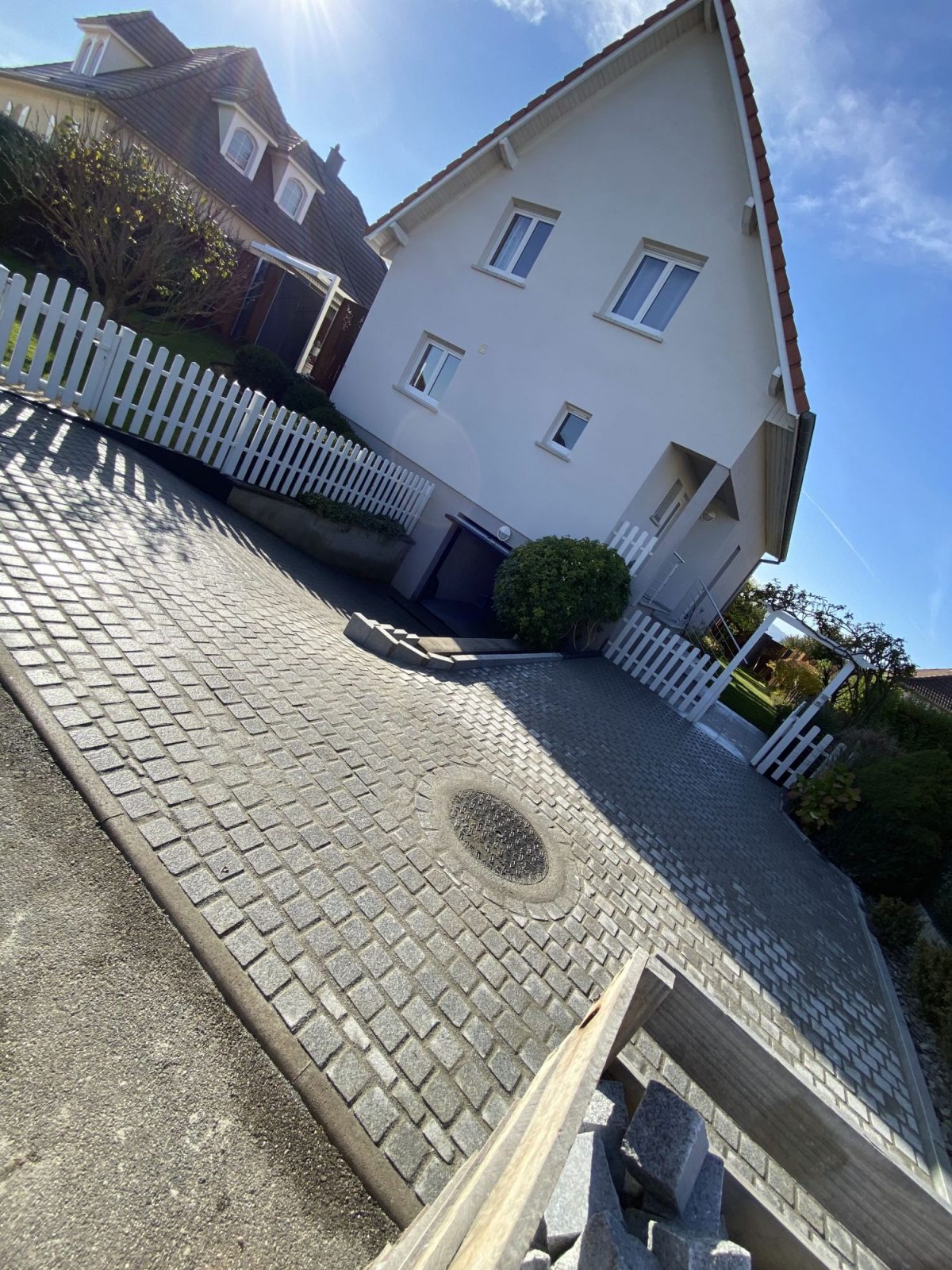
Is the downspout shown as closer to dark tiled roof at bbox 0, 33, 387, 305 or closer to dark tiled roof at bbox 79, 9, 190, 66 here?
dark tiled roof at bbox 0, 33, 387, 305

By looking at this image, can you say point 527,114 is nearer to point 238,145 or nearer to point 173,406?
point 173,406

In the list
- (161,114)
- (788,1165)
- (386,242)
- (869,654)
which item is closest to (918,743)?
(869,654)

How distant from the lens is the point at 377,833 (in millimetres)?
3830

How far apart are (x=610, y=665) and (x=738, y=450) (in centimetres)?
464

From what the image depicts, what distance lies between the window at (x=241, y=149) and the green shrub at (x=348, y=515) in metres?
19.9

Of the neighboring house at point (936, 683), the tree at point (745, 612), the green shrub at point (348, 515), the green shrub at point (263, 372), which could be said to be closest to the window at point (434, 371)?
the green shrub at point (263, 372)

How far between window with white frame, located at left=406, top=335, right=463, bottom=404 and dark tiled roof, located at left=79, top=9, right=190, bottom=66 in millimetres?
19701

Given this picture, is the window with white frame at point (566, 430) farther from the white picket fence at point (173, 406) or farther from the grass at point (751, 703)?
the grass at point (751, 703)

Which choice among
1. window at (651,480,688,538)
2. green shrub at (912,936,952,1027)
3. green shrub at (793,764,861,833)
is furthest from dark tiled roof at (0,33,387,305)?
green shrub at (912,936,952,1027)

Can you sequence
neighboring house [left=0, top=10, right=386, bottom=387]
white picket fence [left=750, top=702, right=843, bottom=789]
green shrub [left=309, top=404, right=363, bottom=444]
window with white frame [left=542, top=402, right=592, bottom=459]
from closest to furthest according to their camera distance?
white picket fence [left=750, top=702, right=843, bottom=789], window with white frame [left=542, top=402, right=592, bottom=459], green shrub [left=309, top=404, right=363, bottom=444], neighboring house [left=0, top=10, right=386, bottom=387]

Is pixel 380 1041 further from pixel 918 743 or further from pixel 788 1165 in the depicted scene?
pixel 918 743

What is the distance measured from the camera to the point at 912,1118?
400 centimetres

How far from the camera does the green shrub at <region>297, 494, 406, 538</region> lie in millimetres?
9359

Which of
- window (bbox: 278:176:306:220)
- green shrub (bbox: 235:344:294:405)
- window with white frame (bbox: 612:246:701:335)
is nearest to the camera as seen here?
window with white frame (bbox: 612:246:701:335)
